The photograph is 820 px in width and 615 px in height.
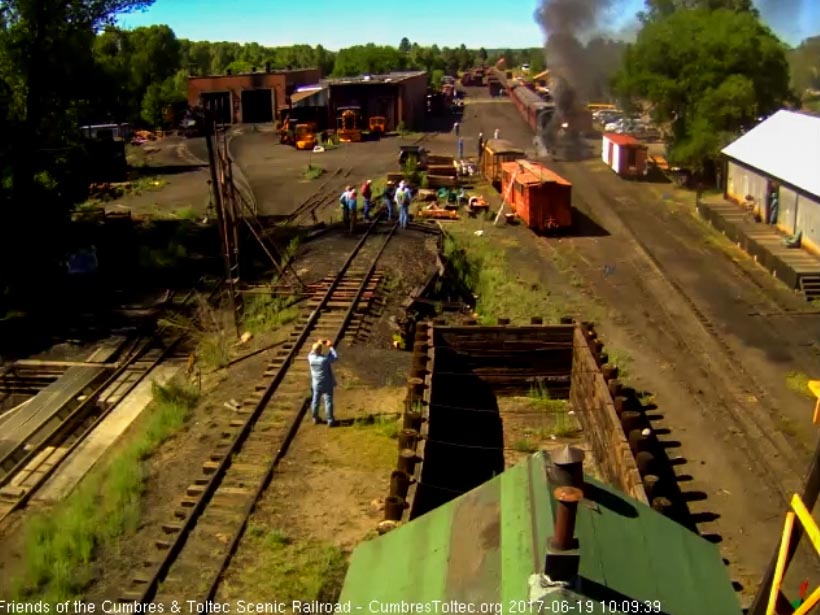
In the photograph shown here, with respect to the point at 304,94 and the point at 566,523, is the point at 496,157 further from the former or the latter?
the point at 566,523

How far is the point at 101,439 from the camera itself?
1492 cm

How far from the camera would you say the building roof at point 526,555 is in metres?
4.09

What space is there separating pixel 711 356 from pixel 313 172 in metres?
27.0

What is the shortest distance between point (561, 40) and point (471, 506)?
49240 millimetres

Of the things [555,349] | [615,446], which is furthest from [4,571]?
[555,349]

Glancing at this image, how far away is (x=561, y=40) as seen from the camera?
165 feet

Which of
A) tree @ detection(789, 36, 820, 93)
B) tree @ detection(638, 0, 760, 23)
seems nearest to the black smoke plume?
tree @ detection(638, 0, 760, 23)

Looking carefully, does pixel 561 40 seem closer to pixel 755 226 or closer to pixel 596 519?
pixel 755 226

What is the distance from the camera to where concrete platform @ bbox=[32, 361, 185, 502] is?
43.8 ft

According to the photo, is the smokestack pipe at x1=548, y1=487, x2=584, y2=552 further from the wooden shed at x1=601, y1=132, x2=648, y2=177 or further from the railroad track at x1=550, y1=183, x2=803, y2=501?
the wooden shed at x1=601, y1=132, x2=648, y2=177

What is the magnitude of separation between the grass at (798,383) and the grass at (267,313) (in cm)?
1001

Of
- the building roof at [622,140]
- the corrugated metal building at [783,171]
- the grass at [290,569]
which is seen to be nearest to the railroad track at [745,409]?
the corrugated metal building at [783,171]

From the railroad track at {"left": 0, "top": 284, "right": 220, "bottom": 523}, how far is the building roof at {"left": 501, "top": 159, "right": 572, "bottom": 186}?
13758mm

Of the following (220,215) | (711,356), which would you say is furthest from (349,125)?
(711,356)
